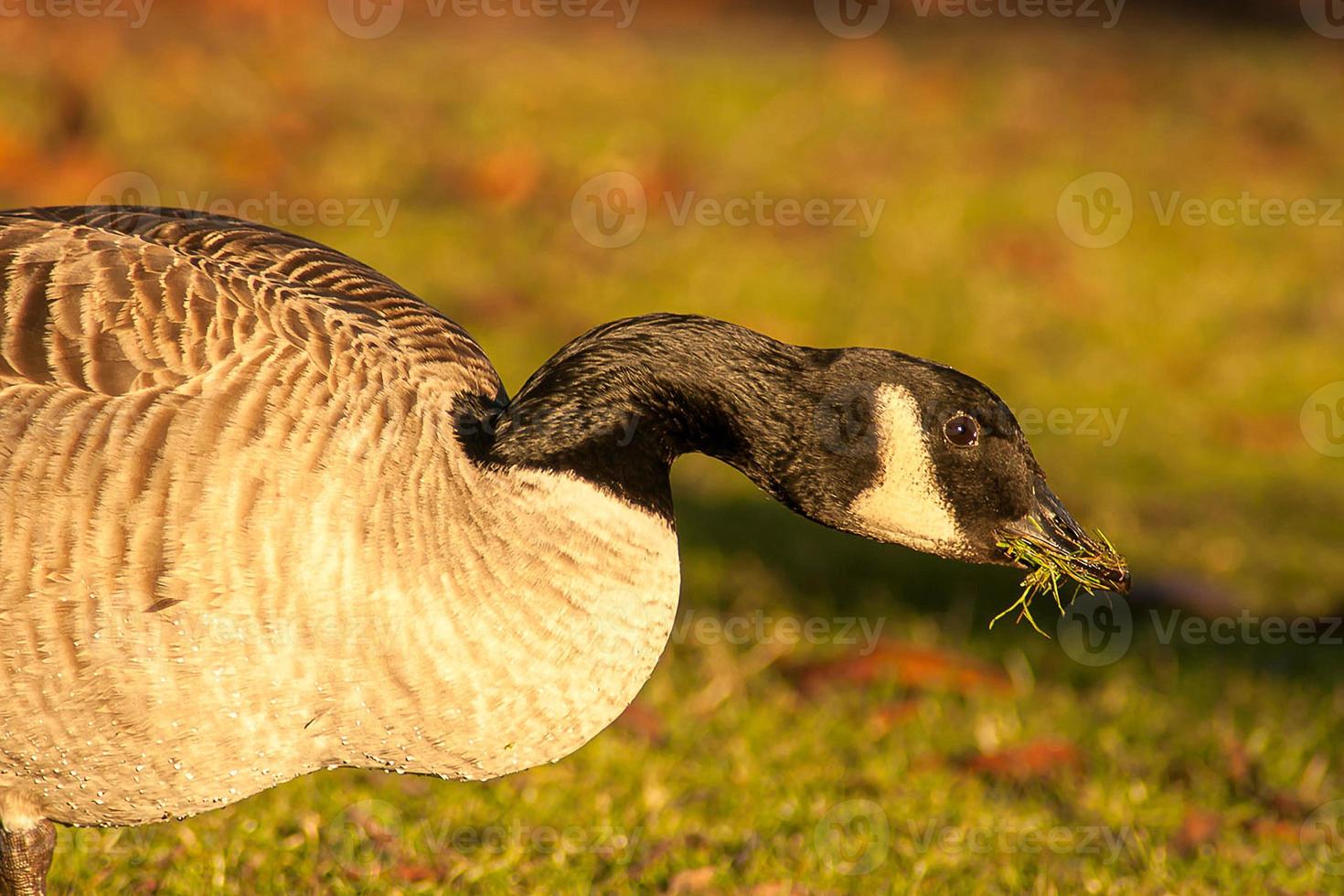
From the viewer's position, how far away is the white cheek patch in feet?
11.5

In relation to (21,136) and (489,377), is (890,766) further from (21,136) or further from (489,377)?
(21,136)

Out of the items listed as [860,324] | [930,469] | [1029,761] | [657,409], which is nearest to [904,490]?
[930,469]

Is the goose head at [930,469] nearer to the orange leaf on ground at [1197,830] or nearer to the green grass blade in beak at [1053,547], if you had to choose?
the green grass blade in beak at [1053,547]

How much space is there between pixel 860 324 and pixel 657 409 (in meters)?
7.21

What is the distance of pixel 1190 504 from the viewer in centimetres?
895

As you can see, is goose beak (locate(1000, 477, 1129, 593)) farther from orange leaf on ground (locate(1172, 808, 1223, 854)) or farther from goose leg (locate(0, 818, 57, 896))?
goose leg (locate(0, 818, 57, 896))

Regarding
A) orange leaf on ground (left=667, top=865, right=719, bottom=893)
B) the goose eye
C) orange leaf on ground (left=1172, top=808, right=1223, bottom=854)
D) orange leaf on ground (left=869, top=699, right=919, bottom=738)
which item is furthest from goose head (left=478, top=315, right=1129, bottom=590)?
orange leaf on ground (left=869, top=699, right=919, bottom=738)

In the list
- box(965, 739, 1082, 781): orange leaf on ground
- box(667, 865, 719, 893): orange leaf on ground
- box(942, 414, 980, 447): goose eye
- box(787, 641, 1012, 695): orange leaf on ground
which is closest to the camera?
box(942, 414, 980, 447): goose eye

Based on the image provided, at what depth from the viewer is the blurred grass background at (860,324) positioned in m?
4.91

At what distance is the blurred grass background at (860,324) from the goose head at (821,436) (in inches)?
58.8

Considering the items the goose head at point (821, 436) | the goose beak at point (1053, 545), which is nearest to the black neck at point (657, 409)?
the goose head at point (821, 436)

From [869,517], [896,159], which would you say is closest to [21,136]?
[896,159]

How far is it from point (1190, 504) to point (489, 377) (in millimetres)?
6128

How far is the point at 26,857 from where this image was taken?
3.64 metres
